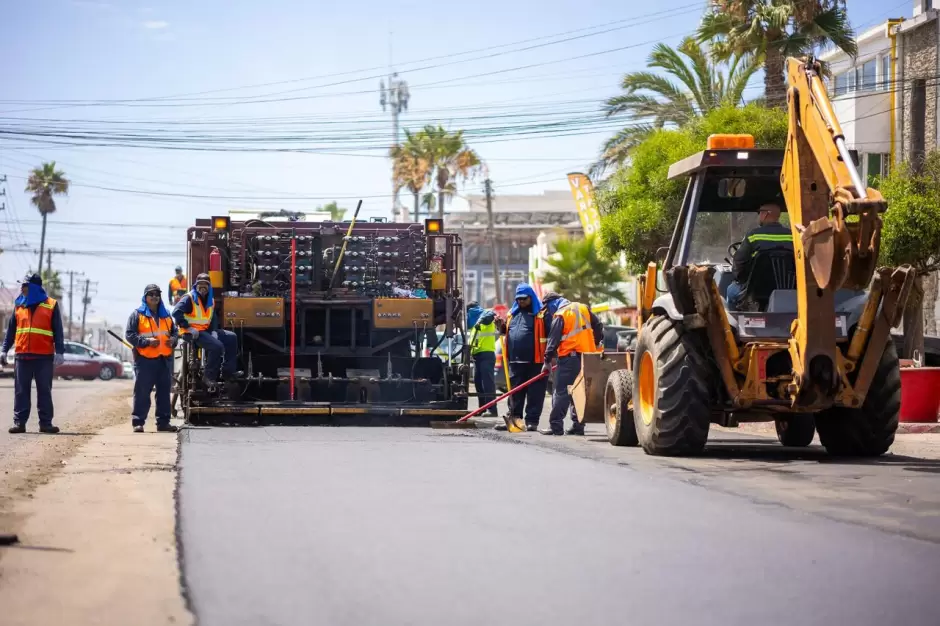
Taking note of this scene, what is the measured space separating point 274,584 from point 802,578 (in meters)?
2.12

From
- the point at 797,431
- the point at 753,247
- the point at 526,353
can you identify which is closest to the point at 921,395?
the point at 797,431

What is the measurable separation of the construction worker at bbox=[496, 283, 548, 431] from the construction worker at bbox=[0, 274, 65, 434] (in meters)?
5.11

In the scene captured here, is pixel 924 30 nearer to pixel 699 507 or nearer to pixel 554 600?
pixel 699 507

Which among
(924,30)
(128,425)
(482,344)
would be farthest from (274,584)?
(924,30)

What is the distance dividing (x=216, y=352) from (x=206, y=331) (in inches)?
11.4

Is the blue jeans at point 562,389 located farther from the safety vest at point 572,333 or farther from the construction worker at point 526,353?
the construction worker at point 526,353

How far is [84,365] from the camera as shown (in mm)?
51219

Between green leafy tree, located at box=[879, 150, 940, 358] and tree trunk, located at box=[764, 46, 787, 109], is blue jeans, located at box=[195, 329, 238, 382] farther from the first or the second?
tree trunk, located at box=[764, 46, 787, 109]

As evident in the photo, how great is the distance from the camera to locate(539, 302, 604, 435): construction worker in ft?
50.5

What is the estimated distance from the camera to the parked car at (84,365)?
5044 cm

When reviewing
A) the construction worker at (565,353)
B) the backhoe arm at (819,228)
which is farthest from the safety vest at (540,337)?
the backhoe arm at (819,228)

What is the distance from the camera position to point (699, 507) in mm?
7789

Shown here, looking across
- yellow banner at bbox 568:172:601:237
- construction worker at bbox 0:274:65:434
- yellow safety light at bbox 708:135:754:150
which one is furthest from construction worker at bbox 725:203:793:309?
yellow banner at bbox 568:172:601:237

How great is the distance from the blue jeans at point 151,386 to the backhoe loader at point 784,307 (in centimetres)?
595
